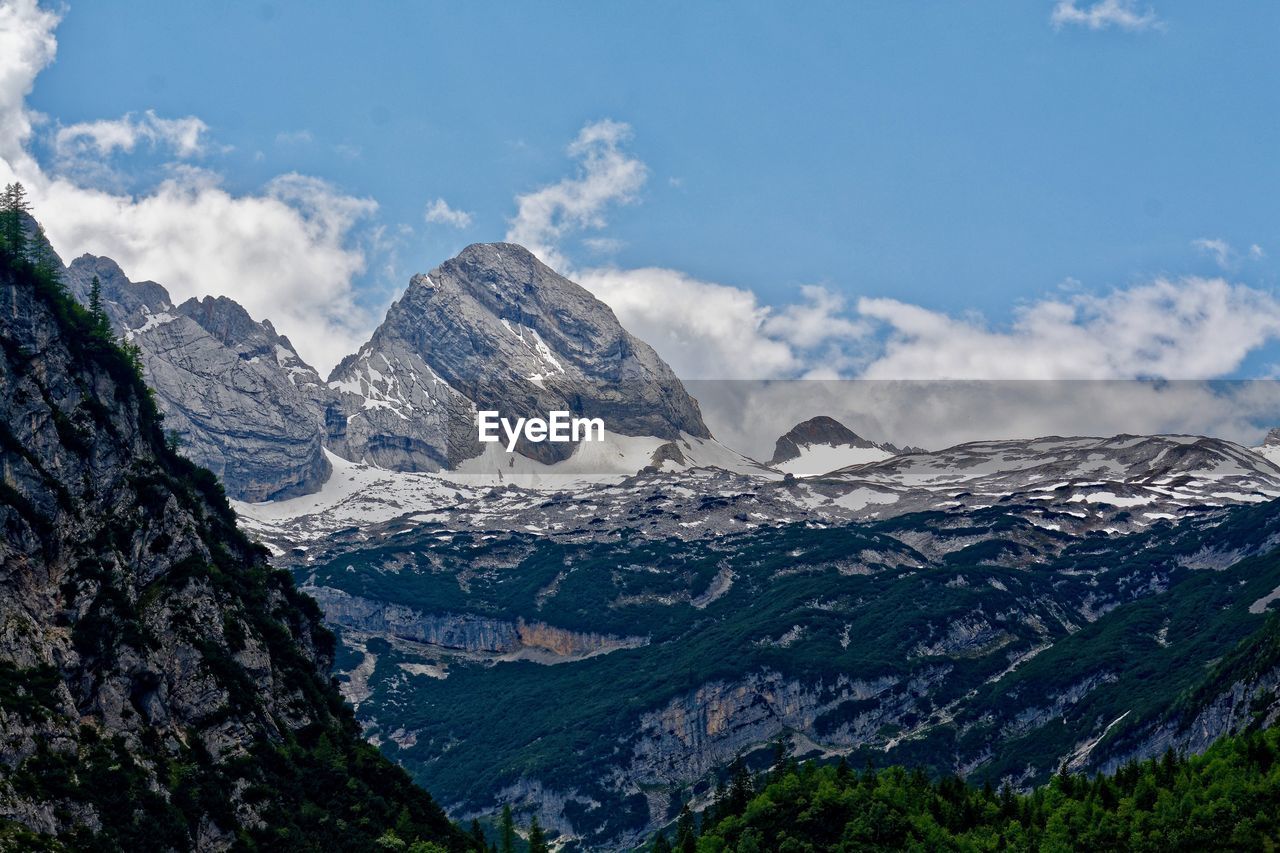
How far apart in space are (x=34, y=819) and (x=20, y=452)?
58.3 m

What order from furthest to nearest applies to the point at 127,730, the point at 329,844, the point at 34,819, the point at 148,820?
the point at 329,844
the point at 127,730
the point at 148,820
the point at 34,819

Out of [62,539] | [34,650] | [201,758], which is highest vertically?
[62,539]

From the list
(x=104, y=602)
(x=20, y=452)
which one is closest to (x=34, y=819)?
(x=104, y=602)

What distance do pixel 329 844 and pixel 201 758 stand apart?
19.9m

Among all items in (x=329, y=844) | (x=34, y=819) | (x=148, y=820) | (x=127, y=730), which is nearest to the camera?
(x=34, y=819)

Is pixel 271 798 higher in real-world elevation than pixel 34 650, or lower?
lower

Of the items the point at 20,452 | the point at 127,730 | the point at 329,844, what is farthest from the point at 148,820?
the point at 20,452

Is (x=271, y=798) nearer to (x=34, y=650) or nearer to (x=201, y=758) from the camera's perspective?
(x=201, y=758)

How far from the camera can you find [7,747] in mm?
162125

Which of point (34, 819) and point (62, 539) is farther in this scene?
point (62, 539)

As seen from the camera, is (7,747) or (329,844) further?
(329,844)

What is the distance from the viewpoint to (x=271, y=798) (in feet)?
646

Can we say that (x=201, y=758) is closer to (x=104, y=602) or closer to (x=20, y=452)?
(x=104, y=602)

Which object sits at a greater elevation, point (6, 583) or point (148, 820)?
Result: point (6, 583)
